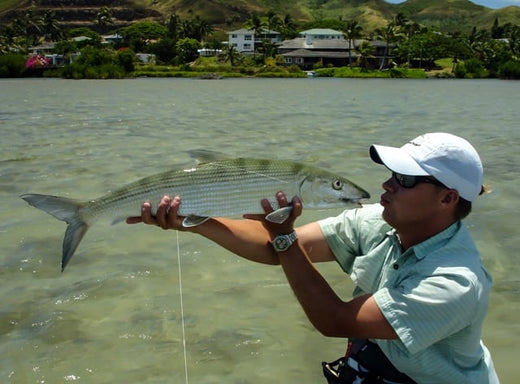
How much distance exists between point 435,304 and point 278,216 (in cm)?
93

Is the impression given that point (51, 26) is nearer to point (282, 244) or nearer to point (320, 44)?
point (320, 44)

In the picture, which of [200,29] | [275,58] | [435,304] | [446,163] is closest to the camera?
[435,304]

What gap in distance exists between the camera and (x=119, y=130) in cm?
1786

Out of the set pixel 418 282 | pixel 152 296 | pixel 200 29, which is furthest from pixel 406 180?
pixel 200 29

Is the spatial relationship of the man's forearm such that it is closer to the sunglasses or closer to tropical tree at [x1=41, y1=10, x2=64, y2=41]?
the sunglasses

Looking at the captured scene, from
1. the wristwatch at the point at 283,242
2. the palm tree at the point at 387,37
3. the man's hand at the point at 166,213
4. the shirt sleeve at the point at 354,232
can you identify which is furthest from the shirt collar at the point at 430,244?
the palm tree at the point at 387,37

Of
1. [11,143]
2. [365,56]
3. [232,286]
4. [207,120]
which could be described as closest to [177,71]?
[365,56]

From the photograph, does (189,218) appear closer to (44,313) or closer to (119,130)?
(44,313)

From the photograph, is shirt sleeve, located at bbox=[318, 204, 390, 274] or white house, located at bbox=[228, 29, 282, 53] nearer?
shirt sleeve, located at bbox=[318, 204, 390, 274]

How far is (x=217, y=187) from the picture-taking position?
11.4 ft

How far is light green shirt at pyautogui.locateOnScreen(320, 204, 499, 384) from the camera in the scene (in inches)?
100

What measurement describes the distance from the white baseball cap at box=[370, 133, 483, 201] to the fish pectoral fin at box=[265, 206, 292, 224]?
62 cm

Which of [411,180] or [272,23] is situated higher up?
[411,180]

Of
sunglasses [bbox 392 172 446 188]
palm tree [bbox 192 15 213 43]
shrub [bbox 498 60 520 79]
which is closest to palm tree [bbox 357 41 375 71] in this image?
shrub [bbox 498 60 520 79]
